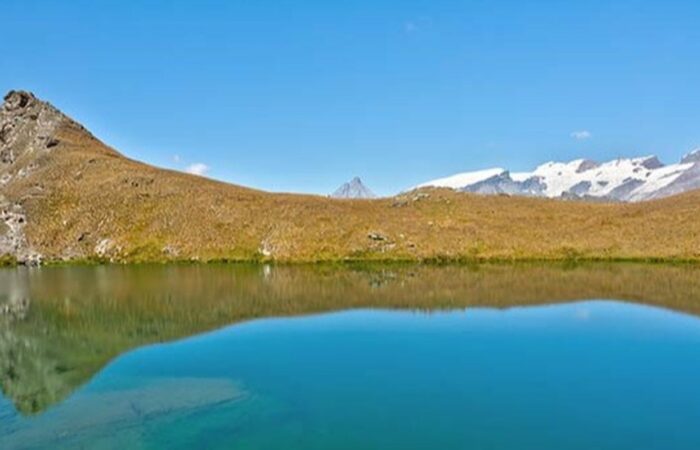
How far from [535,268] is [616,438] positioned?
6289 cm

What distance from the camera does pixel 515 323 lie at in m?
44.0

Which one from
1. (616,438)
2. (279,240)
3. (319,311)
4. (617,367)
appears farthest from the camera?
(279,240)

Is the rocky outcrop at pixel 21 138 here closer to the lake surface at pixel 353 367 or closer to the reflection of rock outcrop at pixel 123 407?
the lake surface at pixel 353 367

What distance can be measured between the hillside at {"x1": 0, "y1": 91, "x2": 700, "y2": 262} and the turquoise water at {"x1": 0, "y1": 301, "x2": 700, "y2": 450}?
56465 millimetres

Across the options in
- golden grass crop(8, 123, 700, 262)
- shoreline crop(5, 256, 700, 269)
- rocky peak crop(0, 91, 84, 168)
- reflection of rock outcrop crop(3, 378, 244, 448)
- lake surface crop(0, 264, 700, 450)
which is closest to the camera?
lake surface crop(0, 264, 700, 450)

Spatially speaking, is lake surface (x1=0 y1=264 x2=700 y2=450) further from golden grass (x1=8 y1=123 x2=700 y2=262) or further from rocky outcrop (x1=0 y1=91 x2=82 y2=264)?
rocky outcrop (x1=0 y1=91 x2=82 y2=264)

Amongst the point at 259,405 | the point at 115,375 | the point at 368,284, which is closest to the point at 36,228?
the point at 368,284

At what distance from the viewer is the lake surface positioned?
21.8 meters

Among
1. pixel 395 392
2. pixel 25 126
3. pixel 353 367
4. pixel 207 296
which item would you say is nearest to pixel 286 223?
pixel 207 296

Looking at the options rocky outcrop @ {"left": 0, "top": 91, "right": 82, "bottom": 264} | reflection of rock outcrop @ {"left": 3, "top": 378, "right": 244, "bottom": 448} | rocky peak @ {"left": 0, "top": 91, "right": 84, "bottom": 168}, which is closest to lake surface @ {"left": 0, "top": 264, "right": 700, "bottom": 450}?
reflection of rock outcrop @ {"left": 3, "top": 378, "right": 244, "bottom": 448}

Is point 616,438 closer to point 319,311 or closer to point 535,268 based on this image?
point 319,311

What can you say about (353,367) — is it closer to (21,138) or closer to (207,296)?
(207,296)

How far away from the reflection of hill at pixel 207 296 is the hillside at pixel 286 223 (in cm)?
1190

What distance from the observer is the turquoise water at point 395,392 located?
2122 centimetres
